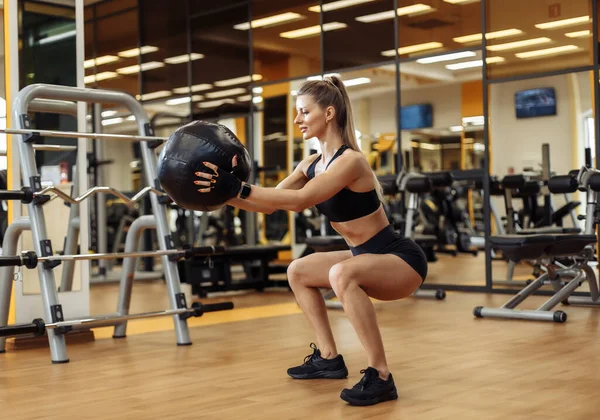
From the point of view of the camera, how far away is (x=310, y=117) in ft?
9.77

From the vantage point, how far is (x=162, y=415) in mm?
2613

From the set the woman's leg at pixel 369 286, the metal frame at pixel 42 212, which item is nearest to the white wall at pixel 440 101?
the metal frame at pixel 42 212

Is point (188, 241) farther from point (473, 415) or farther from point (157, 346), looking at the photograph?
point (473, 415)

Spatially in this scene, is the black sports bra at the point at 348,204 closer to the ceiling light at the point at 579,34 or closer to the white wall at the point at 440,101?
the ceiling light at the point at 579,34

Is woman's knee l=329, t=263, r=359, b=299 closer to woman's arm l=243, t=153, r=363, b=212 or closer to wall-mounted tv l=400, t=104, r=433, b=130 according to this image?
woman's arm l=243, t=153, r=363, b=212

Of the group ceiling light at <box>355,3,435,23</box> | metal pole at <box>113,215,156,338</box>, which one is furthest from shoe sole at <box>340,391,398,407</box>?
ceiling light at <box>355,3,435,23</box>

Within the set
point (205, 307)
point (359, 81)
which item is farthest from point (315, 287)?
point (359, 81)

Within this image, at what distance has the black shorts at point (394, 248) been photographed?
9.68 ft

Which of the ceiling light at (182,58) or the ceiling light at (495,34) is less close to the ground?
the ceiling light at (182,58)

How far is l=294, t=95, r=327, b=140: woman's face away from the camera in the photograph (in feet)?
9.75

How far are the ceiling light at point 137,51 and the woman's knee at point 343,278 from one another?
804 cm

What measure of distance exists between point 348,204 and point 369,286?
31 centimetres

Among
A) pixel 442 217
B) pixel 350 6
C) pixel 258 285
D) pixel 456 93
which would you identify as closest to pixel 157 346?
pixel 258 285

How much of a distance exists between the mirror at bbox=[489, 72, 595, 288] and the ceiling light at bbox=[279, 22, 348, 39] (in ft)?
6.58
